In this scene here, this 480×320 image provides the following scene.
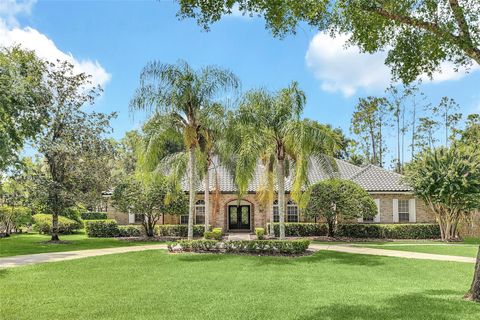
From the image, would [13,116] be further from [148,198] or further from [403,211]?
[403,211]

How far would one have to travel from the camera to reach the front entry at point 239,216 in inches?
1173

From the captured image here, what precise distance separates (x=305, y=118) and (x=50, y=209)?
50.1ft

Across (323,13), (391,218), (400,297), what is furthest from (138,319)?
(391,218)

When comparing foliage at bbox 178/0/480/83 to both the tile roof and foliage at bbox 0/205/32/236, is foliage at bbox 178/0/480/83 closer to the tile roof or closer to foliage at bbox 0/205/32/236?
the tile roof

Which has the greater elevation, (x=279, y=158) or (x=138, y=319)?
(x=279, y=158)

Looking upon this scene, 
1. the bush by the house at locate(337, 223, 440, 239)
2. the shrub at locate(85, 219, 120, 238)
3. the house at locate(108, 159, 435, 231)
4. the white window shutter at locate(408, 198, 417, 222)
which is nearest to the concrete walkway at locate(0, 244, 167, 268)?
the shrub at locate(85, 219, 120, 238)

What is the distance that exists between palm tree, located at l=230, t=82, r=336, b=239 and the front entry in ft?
39.2

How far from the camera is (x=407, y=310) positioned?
7848mm

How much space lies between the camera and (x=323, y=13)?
9406 millimetres

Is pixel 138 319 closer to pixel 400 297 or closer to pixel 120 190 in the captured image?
pixel 400 297

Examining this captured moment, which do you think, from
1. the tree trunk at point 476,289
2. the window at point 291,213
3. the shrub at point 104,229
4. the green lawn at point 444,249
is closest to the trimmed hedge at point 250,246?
the green lawn at point 444,249

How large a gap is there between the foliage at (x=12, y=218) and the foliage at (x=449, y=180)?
26.3 m

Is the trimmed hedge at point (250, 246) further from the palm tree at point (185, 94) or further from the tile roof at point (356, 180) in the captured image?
the tile roof at point (356, 180)

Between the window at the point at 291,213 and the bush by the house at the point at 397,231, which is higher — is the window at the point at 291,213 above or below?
above
